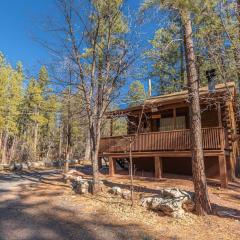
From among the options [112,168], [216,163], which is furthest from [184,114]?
[112,168]

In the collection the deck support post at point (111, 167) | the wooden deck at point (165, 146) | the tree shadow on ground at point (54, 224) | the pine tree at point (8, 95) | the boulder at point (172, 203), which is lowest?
the tree shadow on ground at point (54, 224)

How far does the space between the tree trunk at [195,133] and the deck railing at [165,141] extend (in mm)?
5017

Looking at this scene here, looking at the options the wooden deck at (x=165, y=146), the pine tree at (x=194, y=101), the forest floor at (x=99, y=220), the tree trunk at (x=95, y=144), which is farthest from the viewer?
the wooden deck at (x=165, y=146)

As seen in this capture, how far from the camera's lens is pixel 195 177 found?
938 cm

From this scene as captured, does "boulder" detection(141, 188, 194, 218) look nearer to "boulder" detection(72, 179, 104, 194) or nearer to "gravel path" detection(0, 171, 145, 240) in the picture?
"gravel path" detection(0, 171, 145, 240)

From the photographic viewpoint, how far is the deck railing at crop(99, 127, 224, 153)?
14250 mm

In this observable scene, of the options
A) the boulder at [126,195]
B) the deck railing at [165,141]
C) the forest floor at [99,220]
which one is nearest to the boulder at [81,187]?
the forest floor at [99,220]

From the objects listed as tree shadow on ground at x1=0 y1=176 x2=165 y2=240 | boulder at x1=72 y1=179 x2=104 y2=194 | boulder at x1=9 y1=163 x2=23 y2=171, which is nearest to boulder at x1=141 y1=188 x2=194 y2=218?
tree shadow on ground at x1=0 y1=176 x2=165 y2=240

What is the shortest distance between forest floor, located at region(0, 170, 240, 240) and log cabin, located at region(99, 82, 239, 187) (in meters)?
2.98

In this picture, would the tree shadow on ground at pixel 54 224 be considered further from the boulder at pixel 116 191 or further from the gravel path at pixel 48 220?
the boulder at pixel 116 191

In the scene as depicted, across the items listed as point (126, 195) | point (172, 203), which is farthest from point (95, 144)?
point (172, 203)

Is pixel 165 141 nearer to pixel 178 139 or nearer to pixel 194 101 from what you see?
pixel 178 139

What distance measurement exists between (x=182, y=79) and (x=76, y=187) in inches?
755

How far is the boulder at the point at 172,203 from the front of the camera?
357 inches
